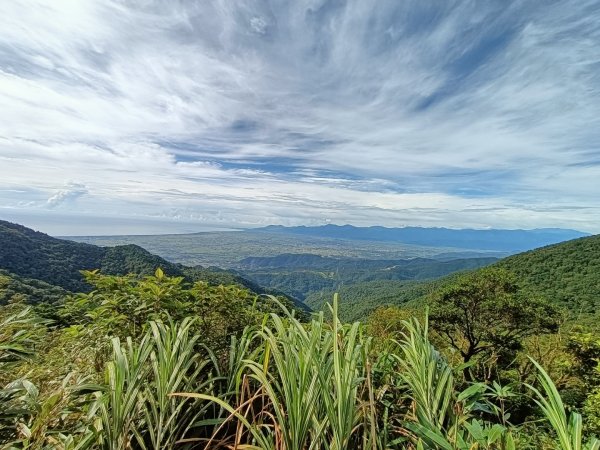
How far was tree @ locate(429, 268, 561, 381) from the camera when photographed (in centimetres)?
1082

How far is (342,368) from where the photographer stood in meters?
1.16

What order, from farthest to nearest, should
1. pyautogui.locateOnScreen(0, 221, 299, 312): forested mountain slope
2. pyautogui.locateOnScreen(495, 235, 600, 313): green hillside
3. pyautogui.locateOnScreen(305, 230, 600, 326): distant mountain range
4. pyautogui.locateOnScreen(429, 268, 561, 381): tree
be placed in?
1. pyautogui.locateOnScreen(0, 221, 299, 312): forested mountain slope
2. pyautogui.locateOnScreen(495, 235, 600, 313): green hillside
3. pyautogui.locateOnScreen(305, 230, 600, 326): distant mountain range
4. pyautogui.locateOnScreen(429, 268, 561, 381): tree

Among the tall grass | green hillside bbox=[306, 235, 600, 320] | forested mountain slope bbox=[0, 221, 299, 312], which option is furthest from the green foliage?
forested mountain slope bbox=[0, 221, 299, 312]

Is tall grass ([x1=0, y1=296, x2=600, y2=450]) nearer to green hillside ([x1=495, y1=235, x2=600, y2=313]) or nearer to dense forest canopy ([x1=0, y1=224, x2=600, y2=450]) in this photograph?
dense forest canopy ([x1=0, y1=224, x2=600, y2=450])

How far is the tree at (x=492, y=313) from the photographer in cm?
1082

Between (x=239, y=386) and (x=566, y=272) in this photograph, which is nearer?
(x=239, y=386)

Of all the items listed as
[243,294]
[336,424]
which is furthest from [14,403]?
[243,294]

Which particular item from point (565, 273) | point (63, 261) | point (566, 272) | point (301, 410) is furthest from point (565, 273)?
point (63, 261)

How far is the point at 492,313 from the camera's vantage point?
439 inches

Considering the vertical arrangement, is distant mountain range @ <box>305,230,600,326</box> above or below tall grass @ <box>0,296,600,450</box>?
below

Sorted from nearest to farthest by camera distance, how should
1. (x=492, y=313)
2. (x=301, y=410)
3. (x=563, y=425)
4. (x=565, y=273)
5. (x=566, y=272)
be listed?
(x=563, y=425), (x=301, y=410), (x=492, y=313), (x=565, y=273), (x=566, y=272)

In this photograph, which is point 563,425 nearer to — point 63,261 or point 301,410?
point 301,410

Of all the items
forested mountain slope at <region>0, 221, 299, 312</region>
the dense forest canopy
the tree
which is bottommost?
forested mountain slope at <region>0, 221, 299, 312</region>

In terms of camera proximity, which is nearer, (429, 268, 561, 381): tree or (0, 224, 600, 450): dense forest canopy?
(0, 224, 600, 450): dense forest canopy
